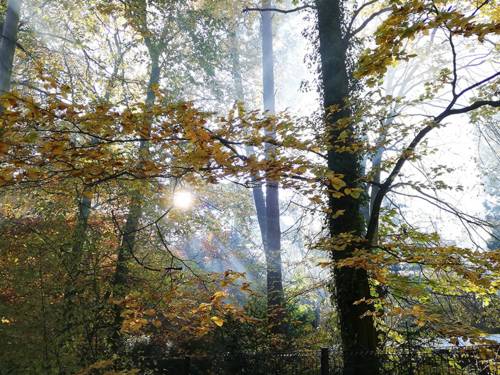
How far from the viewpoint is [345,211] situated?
5469 mm

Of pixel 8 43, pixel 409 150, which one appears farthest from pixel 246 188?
pixel 8 43

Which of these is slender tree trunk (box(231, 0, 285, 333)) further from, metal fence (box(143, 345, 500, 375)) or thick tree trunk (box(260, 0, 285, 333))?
metal fence (box(143, 345, 500, 375))

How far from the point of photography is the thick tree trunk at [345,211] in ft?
16.2

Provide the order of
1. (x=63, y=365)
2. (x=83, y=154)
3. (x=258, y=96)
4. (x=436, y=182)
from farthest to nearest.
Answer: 1. (x=258, y=96)
2. (x=436, y=182)
3. (x=63, y=365)
4. (x=83, y=154)

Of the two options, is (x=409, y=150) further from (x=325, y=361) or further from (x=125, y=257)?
(x=125, y=257)

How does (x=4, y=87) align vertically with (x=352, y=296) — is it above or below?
above

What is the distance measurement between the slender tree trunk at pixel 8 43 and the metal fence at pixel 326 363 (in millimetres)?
5749

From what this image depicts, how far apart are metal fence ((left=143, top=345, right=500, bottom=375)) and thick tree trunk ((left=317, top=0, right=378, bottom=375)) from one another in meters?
0.15

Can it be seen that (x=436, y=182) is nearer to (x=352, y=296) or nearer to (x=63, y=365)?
(x=352, y=296)

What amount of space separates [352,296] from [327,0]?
4.68 meters

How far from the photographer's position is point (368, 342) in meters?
4.96

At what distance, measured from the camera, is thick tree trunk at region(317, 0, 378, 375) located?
494cm

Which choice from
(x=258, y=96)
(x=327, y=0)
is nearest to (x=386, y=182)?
(x=327, y=0)

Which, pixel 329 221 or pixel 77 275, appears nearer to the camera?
pixel 77 275
